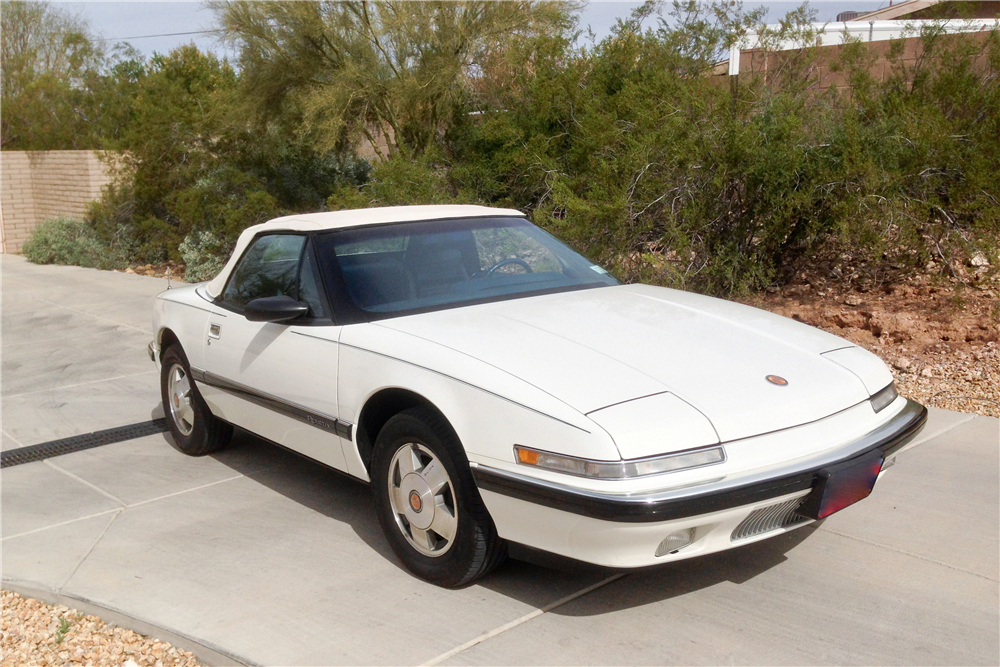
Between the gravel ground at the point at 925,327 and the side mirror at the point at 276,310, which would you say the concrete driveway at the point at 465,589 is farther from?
the side mirror at the point at 276,310

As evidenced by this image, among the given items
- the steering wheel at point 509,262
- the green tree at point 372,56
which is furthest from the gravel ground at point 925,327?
the green tree at point 372,56

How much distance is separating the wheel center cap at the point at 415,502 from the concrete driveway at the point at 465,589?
333 millimetres

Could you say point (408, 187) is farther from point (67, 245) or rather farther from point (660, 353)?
point (67, 245)

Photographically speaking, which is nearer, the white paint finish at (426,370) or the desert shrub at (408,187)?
the white paint finish at (426,370)

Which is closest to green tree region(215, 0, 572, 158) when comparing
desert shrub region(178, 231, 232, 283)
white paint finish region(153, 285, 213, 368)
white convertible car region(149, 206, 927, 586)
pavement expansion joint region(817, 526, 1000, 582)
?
desert shrub region(178, 231, 232, 283)

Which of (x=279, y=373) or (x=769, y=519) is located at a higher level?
(x=279, y=373)

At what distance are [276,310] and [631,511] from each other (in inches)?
78.9

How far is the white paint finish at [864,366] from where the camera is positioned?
3.74 metres

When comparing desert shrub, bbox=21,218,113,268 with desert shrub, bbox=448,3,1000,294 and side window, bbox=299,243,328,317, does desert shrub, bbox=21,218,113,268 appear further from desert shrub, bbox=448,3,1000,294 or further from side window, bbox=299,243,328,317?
side window, bbox=299,243,328,317

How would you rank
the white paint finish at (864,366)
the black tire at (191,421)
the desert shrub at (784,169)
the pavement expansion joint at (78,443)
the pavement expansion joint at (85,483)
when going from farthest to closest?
1. the desert shrub at (784,169)
2. the pavement expansion joint at (78,443)
3. the black tire at (191,421)
4. the pavement expansion joint at (85,483)
5. the white paint finish at (864,366)

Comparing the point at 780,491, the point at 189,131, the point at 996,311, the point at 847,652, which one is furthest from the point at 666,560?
the point at 189,131

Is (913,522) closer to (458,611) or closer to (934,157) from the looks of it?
(458,611)

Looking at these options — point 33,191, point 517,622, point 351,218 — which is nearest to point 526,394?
point 517,622

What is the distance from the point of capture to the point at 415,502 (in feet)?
12.1
